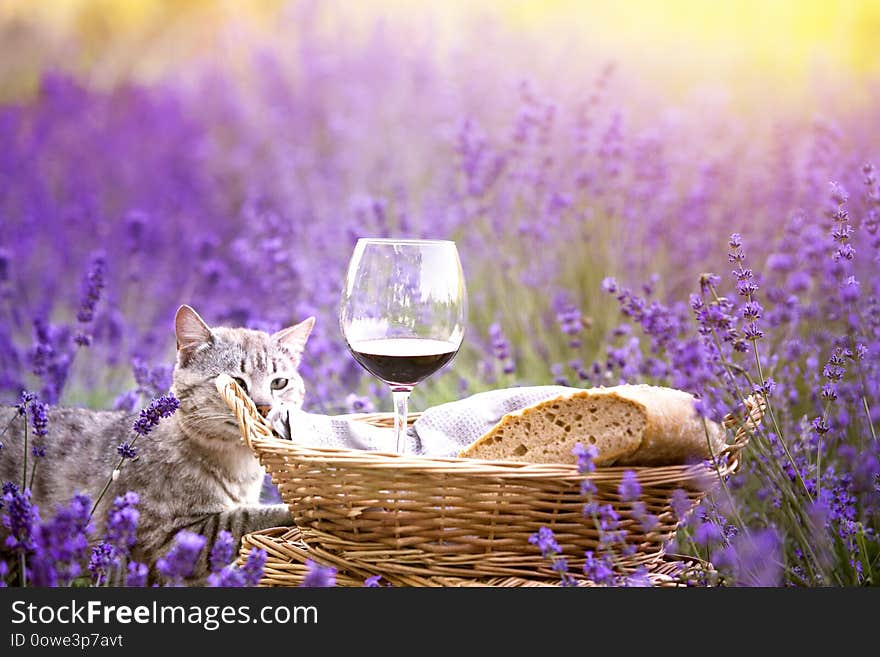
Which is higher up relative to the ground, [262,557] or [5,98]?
[5,98]

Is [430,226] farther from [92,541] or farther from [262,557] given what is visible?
[262,557]

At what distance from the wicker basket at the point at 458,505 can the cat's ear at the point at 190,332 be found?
391 millimetres

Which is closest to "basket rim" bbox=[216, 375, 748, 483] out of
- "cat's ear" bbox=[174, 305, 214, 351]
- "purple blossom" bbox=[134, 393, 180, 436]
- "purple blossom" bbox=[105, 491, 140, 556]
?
"purple blossom" bbox=[134, 393, 180, 436]

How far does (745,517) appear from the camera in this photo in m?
2.01

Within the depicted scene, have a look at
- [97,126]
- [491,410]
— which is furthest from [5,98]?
[491,410]

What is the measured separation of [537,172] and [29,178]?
2.33m

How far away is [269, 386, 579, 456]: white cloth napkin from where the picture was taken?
1696mm

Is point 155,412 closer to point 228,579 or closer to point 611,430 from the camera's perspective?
point 228,579

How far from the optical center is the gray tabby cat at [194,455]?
176 cm

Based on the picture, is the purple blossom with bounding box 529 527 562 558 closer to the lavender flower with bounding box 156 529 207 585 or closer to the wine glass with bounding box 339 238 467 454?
the wine glass with bounding box 339 238 467 454

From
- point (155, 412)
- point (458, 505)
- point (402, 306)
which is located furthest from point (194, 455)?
point (458, 505)

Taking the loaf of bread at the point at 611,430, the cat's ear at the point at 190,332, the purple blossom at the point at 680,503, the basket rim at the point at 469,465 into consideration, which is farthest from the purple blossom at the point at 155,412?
the purple blossom at the point at 680,503

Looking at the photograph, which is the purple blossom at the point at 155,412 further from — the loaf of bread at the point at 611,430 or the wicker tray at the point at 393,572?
the loaf of bread at the point at 611,430

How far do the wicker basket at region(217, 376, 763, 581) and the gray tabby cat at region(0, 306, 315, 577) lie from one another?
0.30m
